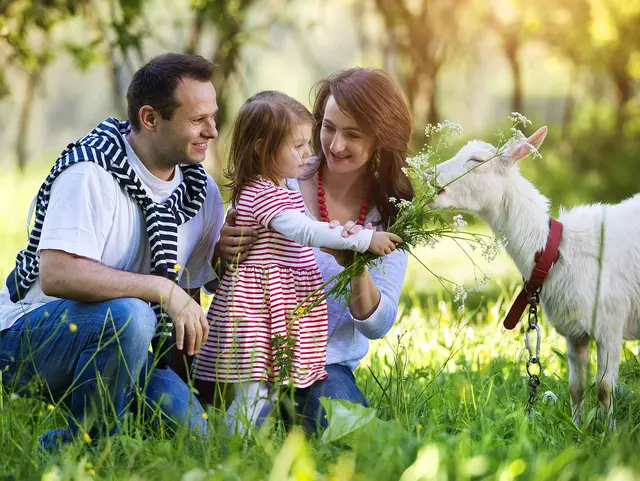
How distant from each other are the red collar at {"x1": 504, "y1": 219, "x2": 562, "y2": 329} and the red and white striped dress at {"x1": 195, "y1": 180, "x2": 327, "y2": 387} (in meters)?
0.75

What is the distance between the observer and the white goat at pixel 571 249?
3.50 meters

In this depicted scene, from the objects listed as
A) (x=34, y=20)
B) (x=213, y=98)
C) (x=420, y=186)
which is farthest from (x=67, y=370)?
(x=34, y=20)

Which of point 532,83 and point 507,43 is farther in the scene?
point 532,83

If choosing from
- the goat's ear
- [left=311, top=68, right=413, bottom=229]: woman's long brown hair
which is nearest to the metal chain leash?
the goat's ear

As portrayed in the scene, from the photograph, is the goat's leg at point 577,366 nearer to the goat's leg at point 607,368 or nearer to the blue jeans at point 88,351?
the goat's leg at point 607,368

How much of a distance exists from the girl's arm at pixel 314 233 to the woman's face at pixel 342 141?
0.42 m

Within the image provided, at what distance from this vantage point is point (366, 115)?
3555 millimetres

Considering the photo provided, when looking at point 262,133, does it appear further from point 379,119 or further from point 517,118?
point 517,118

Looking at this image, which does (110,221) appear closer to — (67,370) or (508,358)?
(67,370)

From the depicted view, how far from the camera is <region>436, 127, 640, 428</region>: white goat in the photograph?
3.50 meters

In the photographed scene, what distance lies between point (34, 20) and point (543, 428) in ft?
13.3

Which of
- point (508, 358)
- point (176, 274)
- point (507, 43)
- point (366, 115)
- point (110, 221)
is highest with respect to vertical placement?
point (507, 43)

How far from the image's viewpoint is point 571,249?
359 centimetres

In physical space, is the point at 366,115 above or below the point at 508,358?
above
